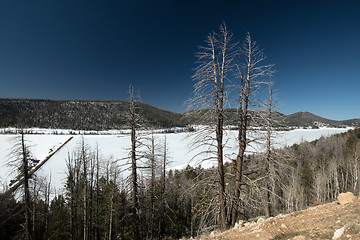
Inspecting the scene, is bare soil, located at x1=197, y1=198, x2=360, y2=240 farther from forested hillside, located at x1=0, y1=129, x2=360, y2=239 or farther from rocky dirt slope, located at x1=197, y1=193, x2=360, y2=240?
forested hillside, located at x1=0, y1=129, x2=360, y2=239

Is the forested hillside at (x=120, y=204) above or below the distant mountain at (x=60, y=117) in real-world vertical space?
below

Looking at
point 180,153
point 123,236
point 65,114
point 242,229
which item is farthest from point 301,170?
point 65,114

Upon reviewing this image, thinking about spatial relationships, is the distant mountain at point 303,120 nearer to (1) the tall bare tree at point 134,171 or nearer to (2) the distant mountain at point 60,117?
(1) the tall bare tree at point 134,171

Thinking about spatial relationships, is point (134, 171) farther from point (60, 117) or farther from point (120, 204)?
point (60, 117)

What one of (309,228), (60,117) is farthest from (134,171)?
(60,117)

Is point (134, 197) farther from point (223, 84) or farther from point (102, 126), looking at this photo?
point (102, 126)

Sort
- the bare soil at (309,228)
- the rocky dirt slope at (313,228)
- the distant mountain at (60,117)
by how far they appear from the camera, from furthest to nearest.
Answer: the distant mountain at (60,117) → the bare soil at (309,228) → the rocky dirt slope at (313,228)

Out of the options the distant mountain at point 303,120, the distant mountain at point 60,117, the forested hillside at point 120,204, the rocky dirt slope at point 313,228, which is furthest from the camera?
the distant mountain at point 60,117

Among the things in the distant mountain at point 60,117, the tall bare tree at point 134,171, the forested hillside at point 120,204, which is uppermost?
the distant mountain at point 60,117

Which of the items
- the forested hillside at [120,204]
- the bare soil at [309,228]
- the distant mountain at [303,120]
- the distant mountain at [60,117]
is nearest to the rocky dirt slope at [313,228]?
the bare soil at [309,228]

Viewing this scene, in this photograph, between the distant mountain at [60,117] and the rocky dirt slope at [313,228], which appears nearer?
the rocky dirt slope at [313,228]

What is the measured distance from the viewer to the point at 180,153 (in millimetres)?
77438

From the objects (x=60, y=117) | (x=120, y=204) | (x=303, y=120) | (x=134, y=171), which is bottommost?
(x=120, y=204)

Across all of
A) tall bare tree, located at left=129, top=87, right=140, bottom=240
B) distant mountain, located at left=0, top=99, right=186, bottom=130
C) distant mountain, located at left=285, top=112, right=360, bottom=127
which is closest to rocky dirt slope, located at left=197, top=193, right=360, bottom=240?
distant mountain, located at left=285, top=112, right=360, bottom=127
